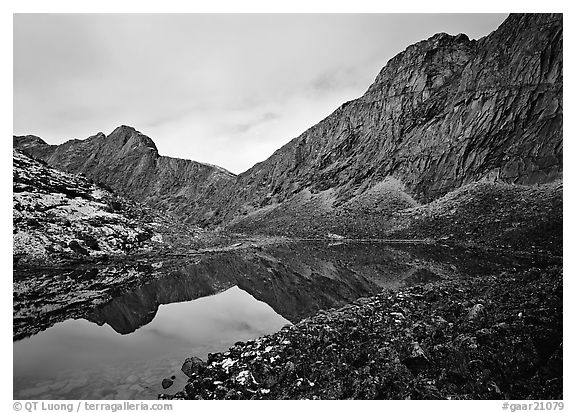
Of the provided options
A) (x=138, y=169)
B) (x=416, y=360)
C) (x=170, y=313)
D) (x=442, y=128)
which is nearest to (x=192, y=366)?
(x=170, y=313)

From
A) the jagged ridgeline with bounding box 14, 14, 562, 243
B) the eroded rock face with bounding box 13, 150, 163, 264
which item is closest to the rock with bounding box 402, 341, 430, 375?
the eroded rock face with bounding box 13, 150, 163, 264

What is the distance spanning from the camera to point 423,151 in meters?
49.4

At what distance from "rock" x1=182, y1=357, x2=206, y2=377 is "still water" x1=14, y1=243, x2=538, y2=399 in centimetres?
16

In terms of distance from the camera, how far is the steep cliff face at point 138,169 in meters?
92.6

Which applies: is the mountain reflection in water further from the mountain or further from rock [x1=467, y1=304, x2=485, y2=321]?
the mountain

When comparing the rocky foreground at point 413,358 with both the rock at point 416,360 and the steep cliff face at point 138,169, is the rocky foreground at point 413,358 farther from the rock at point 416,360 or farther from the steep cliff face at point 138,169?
the steep cliff face at point 138,169

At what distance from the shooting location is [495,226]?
26.8 m

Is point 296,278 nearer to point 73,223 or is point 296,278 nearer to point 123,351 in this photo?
point 123,351

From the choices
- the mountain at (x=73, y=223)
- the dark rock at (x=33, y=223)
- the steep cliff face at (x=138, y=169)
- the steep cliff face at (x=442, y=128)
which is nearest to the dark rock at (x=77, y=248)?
the mountain at (x=73, y=223)

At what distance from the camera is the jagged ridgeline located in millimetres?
35031

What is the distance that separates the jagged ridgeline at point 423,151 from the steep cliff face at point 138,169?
9.71 m

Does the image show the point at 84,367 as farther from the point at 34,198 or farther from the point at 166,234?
the point at 166,234

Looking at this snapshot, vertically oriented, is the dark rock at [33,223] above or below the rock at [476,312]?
above

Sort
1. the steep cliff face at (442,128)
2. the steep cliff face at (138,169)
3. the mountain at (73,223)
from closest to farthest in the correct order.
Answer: the mountain at (73,223) < the steep cliff face at (442,128) < the steep cliff face at (138,169)
